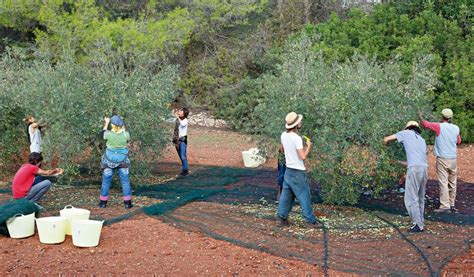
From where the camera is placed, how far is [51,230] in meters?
6.89

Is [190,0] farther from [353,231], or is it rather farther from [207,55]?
[353,231]

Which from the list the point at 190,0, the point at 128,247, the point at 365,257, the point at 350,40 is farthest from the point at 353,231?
the point at 190,0

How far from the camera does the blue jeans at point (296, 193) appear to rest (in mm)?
7676

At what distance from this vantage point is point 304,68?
9.64m

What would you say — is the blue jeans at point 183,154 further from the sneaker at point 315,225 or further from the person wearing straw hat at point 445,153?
the person wearing straw hat at point 445,153

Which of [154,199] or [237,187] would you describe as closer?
[154,199]

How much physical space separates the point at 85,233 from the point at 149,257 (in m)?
0.75

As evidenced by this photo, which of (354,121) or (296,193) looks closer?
(296,193)

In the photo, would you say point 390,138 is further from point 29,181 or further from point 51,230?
point 29,181

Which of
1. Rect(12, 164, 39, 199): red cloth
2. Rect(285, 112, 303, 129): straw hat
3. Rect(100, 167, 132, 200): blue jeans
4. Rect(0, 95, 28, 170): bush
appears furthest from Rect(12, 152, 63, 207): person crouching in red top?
Rect(0, 95, 28, 170): bush

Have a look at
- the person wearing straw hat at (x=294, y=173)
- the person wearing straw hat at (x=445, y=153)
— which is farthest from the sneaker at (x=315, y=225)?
the person wearing straw hat at (x=445, y=153)

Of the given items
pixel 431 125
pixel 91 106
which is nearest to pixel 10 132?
pixel 91 106

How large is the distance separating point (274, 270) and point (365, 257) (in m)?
1.07

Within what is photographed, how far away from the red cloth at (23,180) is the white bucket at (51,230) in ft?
4.36
